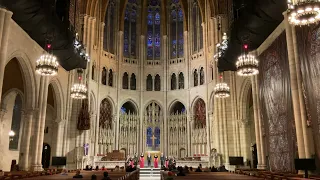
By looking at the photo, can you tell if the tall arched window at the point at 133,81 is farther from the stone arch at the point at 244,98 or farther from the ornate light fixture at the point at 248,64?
the ornate light fixture at the point at 248,64

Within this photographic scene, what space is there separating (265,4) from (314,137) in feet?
22.5

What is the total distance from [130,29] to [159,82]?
803cm

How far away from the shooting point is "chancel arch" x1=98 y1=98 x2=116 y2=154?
34.5 metres

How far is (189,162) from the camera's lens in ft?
101

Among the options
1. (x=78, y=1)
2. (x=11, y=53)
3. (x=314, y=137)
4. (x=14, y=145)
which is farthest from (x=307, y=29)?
(x=14, y=145)

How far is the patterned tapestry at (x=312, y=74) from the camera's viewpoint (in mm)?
13867

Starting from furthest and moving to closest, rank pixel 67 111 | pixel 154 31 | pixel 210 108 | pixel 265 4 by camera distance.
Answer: pixel 154 31 < pixel 210 108 < pixel 67 111 < pixel 265 4

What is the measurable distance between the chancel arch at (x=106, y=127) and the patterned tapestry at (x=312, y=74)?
24288mm

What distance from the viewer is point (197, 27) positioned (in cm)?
3831

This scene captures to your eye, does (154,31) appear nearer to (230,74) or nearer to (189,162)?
(230,74)

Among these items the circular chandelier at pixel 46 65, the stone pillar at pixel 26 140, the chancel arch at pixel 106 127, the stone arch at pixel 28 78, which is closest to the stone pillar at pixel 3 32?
the circular chandelier at pixel 46 65

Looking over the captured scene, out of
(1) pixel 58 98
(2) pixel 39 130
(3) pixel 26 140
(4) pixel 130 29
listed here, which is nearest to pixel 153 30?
(4) pixel 130 29

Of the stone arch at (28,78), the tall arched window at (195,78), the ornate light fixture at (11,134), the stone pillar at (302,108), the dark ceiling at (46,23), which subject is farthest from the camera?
the tall arched window at (195,78)

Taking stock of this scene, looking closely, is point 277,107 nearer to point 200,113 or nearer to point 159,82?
point 200,113
